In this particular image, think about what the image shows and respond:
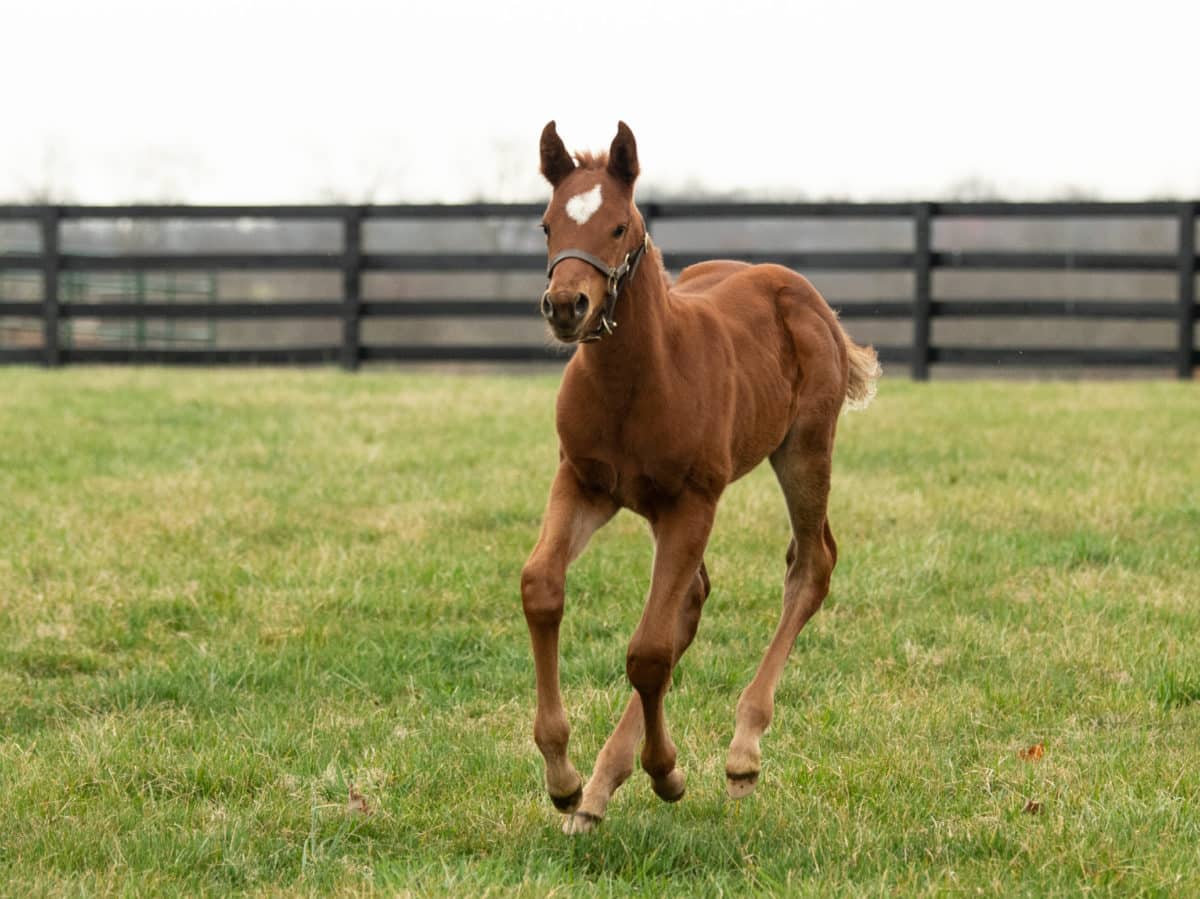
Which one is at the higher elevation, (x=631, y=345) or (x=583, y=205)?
(x=583, y=205)

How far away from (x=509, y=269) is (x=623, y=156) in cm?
1212

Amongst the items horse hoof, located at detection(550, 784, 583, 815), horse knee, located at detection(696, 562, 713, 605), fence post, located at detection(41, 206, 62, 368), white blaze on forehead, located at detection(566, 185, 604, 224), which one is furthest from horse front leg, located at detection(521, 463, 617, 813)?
fence post, located at detection(41, 206, 62, 368)

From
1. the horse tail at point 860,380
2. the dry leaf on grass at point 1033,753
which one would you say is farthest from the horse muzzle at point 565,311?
the horse tail at point 860,380

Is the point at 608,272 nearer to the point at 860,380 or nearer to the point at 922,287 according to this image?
the point at 860,380

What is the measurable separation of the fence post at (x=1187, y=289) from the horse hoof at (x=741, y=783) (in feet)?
42.1

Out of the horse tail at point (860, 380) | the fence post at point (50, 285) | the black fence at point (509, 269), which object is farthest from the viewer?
the fence post at point (50, 285)

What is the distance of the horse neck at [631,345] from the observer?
3418 millimetres

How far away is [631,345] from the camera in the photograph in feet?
11.2

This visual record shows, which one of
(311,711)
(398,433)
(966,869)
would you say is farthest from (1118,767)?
(398,433)

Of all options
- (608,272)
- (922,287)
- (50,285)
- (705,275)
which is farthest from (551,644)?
(50,285)

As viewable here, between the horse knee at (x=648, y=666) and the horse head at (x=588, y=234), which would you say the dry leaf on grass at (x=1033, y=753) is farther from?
the horse head at (x=588, y=234)

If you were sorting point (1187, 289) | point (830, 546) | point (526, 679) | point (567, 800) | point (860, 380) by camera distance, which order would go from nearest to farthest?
point (567, 800)
point (830, 546)
point (526, 679)
point (860, 380)
point (1187, 289)

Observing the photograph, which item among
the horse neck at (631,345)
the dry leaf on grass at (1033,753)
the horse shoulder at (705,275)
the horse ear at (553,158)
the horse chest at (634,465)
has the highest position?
the horse ear at (553,158)

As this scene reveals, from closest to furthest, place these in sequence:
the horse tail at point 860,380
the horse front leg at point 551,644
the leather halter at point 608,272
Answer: the leather halter at point 608,272 < the horse front leg at point 551,644 < the horse tail at point 860,380
